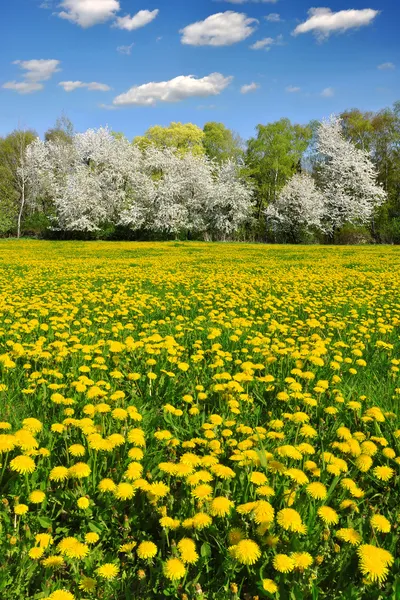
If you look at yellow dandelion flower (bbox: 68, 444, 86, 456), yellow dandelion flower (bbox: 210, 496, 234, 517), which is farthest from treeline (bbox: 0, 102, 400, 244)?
yellow dandelion flower (bbox: 210, 496, 234, 517)

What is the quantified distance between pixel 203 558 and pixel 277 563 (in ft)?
1.05

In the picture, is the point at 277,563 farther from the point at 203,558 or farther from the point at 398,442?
the point at 398,442

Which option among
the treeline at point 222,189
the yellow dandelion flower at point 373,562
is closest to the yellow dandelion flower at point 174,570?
the yellow dandelion flower at point 373,562

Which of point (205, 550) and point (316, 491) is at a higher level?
point (316, 491)

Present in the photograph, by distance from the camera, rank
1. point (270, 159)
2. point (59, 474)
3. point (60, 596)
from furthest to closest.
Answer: point (270, 159) → point (59, 474) → point (60, 596)

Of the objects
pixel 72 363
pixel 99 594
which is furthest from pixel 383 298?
pixel 99 594

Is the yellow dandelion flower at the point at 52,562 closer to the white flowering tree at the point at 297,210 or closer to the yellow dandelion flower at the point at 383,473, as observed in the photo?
the yellow dandelion flower at the point at 383,473

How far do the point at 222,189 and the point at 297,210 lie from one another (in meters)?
7.08

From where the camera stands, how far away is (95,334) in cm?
464

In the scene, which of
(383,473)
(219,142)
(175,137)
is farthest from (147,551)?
A: (219,142)

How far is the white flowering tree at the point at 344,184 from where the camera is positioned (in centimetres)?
3797

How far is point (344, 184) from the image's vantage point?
38.5m

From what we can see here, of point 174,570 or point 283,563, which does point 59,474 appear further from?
point 283,563

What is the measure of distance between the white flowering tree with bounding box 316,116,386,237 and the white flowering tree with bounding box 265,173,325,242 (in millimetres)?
1016
